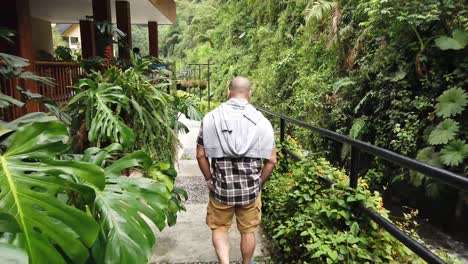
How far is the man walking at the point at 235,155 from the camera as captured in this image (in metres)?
2.15

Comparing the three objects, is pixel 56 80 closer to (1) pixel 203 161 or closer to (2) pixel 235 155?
(1) pixel 203 161

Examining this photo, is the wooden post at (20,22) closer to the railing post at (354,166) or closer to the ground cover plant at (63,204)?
the ground cover plant at (63,204)

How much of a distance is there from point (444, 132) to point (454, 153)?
25cm

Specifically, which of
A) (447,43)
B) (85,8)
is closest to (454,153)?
(447,43)

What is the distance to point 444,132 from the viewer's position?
3982mm

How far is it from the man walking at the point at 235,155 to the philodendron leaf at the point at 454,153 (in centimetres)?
262

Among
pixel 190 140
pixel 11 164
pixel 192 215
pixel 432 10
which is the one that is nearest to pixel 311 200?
pixel 192 215

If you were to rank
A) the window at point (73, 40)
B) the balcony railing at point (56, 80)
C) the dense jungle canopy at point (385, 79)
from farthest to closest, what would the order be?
the window at point (73, 40) < the balcony railing at point (56, 80) < the dense jungle canopy at point (385, 79)

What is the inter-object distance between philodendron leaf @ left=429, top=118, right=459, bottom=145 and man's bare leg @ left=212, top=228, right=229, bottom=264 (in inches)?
113

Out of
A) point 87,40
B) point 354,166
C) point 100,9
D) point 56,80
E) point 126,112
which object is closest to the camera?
point 354,166

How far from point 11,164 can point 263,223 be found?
8.11 feet

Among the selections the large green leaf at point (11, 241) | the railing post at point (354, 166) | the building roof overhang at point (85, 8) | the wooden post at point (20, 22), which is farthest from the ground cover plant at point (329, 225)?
the building roof overhang at point (85, 8)

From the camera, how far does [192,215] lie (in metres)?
3.62

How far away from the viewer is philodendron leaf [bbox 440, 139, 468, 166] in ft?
12.6
